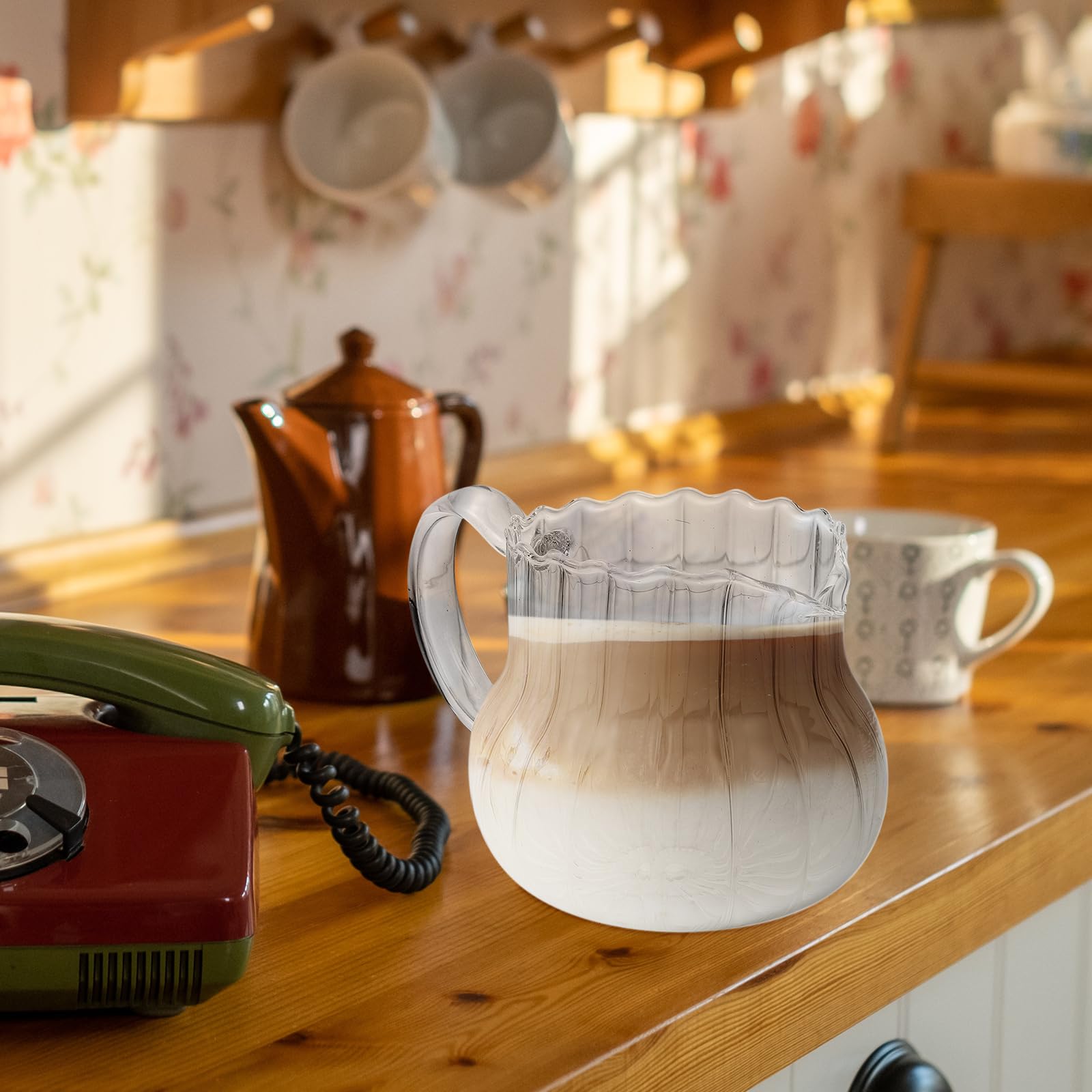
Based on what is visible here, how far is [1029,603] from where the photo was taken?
0.78 m

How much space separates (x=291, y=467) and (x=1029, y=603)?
38 cm

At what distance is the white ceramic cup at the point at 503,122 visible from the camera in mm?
1359

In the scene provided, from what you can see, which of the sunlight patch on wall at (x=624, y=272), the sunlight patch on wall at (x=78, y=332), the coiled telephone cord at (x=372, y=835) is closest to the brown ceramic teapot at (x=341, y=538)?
the coiled telephone cord at (x=372, y=835)

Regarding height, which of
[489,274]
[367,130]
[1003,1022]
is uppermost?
[367,130]

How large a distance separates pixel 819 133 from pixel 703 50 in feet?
1.37

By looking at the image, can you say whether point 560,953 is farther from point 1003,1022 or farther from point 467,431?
point 467,431

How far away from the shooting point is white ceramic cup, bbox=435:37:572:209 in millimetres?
1359

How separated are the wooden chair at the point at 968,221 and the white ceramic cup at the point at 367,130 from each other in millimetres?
861

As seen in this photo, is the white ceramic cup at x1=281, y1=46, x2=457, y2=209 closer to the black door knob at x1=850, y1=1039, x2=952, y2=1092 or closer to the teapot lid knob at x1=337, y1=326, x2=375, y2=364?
the teapot lid knob at x1=337, y1=326, x2=375, y2=364

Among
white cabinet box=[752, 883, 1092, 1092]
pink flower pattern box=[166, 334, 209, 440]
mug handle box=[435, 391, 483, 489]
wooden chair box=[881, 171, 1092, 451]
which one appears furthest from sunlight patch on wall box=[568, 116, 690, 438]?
white cabinet box=[752, 883, 1092, 1092]

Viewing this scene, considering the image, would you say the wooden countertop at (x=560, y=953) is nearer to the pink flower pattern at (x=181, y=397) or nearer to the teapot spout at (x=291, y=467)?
the teapot spout at (x=291, y=467)

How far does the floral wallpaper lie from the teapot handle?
66cm

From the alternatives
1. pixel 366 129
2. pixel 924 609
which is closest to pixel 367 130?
pixel 366 129

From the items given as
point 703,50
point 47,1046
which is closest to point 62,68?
point 703,50
